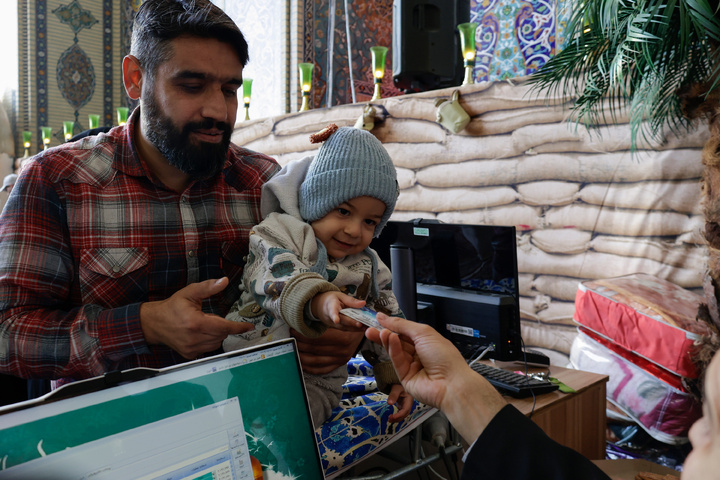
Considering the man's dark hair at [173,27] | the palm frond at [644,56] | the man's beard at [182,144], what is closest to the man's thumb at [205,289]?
the man's beard at [182,144]

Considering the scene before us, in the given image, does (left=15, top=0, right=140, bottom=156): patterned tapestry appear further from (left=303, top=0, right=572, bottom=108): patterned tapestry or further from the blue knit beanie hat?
the blue knit beanie hat

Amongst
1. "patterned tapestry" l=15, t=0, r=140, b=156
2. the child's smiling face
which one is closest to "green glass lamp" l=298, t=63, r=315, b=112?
the child's smiling face

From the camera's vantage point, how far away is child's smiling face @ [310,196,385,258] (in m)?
1.31

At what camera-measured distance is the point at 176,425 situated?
719 millimetres

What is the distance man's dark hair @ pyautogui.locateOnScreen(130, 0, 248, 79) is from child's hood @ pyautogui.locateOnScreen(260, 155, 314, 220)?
0.31 m

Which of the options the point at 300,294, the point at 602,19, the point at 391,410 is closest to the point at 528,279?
the point at 602,19

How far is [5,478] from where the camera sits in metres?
0.59

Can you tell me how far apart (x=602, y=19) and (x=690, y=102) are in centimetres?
51

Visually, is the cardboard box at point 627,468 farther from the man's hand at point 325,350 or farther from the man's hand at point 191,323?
the man's hand at point 191,323

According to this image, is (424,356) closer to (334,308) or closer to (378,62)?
(334,308)

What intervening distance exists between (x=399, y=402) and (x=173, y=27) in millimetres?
990

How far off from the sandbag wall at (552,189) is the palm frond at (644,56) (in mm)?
180

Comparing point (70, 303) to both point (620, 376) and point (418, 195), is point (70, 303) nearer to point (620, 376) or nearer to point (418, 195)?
point (620, 376)

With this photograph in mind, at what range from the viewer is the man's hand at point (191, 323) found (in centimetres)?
99
